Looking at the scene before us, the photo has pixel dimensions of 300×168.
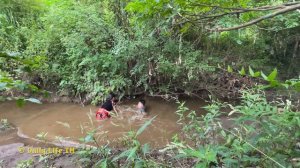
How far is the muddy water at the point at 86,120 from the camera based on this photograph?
18.1 feet

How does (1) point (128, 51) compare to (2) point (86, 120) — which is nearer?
(2) point (86, 120)

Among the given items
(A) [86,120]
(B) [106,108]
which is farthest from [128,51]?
(A) [86,120]

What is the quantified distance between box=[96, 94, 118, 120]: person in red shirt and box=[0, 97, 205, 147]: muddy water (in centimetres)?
12

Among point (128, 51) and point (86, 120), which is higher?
point (128, 51)

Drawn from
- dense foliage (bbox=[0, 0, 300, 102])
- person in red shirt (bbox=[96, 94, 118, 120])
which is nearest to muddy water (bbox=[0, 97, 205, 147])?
person in red shirt (bbox=[96, 94, 118, 120])

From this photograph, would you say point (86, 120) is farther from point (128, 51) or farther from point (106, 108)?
point (128, 51)

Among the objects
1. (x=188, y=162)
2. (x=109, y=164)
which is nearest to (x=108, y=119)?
(x=188, y=162)

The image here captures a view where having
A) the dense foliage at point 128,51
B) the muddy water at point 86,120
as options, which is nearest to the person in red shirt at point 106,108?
the muddy water at point 86,120

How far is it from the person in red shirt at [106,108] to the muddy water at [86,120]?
0.40 feet

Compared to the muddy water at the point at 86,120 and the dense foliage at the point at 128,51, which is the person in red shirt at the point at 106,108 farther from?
the dense foliage at the point at 128,51

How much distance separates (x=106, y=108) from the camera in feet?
21.3

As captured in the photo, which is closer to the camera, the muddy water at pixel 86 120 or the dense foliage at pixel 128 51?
the muddy water at pixel 86 120

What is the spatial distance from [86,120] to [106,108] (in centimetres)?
55

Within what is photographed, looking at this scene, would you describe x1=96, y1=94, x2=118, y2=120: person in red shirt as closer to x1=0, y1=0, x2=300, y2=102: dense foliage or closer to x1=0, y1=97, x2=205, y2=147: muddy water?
x1=0, y1=97, x2=205, y2=147: muddy water
